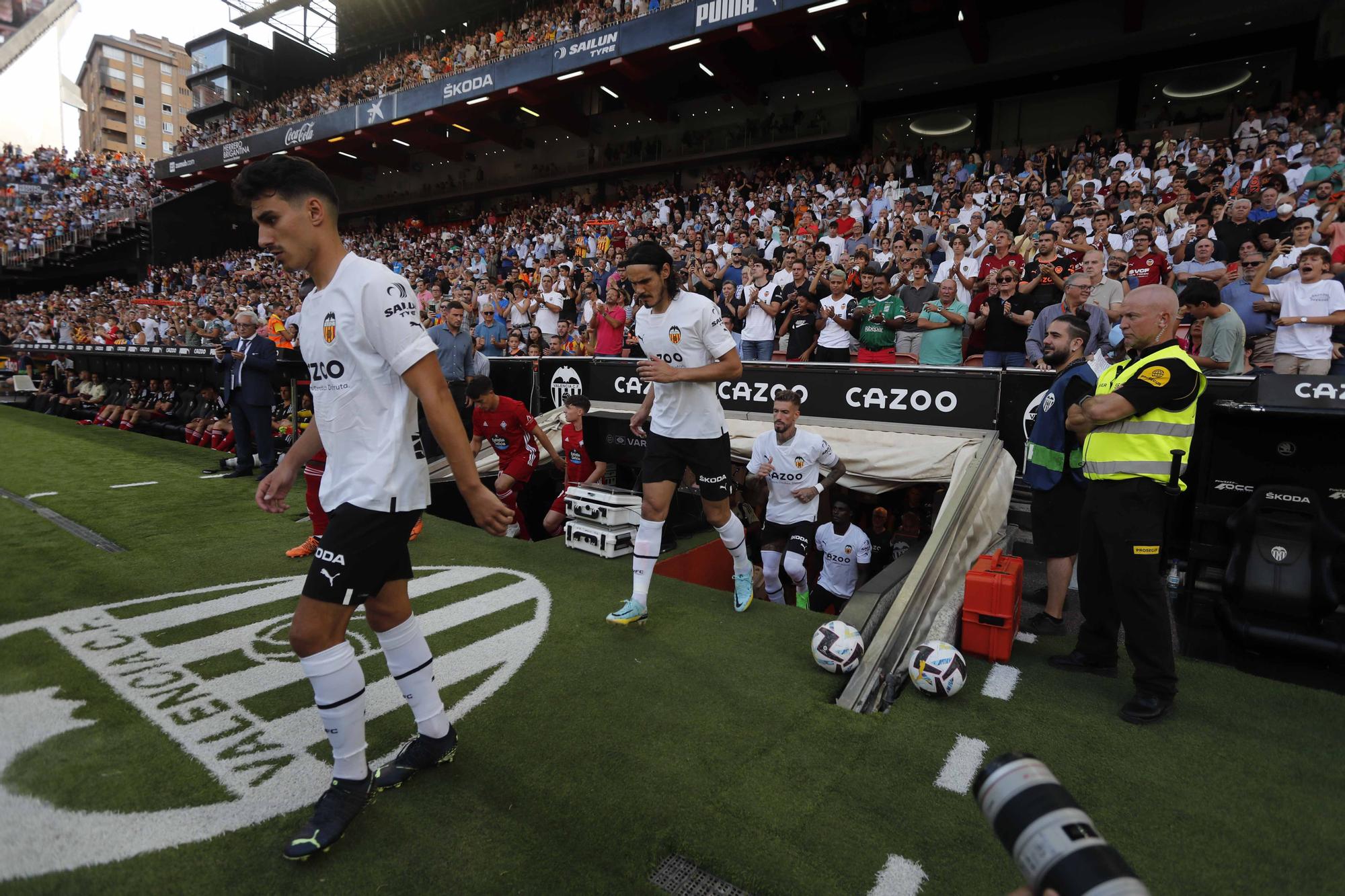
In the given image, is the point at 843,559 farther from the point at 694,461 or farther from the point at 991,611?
the point at 694,461

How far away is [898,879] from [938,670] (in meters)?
1.34

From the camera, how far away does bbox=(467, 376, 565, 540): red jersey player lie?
7035mm

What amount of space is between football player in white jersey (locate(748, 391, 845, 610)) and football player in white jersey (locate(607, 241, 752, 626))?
1562mm

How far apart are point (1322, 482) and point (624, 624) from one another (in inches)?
182

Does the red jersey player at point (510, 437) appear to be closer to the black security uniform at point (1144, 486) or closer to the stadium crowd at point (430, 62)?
the black security uniform at point (1144, 486)

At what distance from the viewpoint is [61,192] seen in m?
39.9

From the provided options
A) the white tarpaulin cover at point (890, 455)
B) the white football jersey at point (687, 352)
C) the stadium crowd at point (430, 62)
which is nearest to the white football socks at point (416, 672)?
the white football jersey at point (687, 352)

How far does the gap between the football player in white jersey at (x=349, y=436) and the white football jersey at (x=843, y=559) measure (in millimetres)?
4362

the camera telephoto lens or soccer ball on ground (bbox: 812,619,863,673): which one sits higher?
the camera telephoto lens

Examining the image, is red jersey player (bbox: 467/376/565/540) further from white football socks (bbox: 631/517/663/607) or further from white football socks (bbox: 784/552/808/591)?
white football socks (bbox: 631/517/663/607)

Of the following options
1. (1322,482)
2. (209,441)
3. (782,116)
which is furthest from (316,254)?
(782,116)

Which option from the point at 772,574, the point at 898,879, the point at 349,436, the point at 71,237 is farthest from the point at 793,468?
the point at 71,237

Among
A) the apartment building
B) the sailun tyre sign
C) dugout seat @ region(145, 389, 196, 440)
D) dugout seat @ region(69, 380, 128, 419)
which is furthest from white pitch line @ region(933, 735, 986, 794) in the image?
the apartment building

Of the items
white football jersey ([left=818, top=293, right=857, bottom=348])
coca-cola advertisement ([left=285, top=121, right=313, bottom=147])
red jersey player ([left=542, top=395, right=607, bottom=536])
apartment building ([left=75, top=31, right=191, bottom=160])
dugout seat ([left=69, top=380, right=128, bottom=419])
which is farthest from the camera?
apartment building ([left=75, top=31, right=191, bottom=160])
